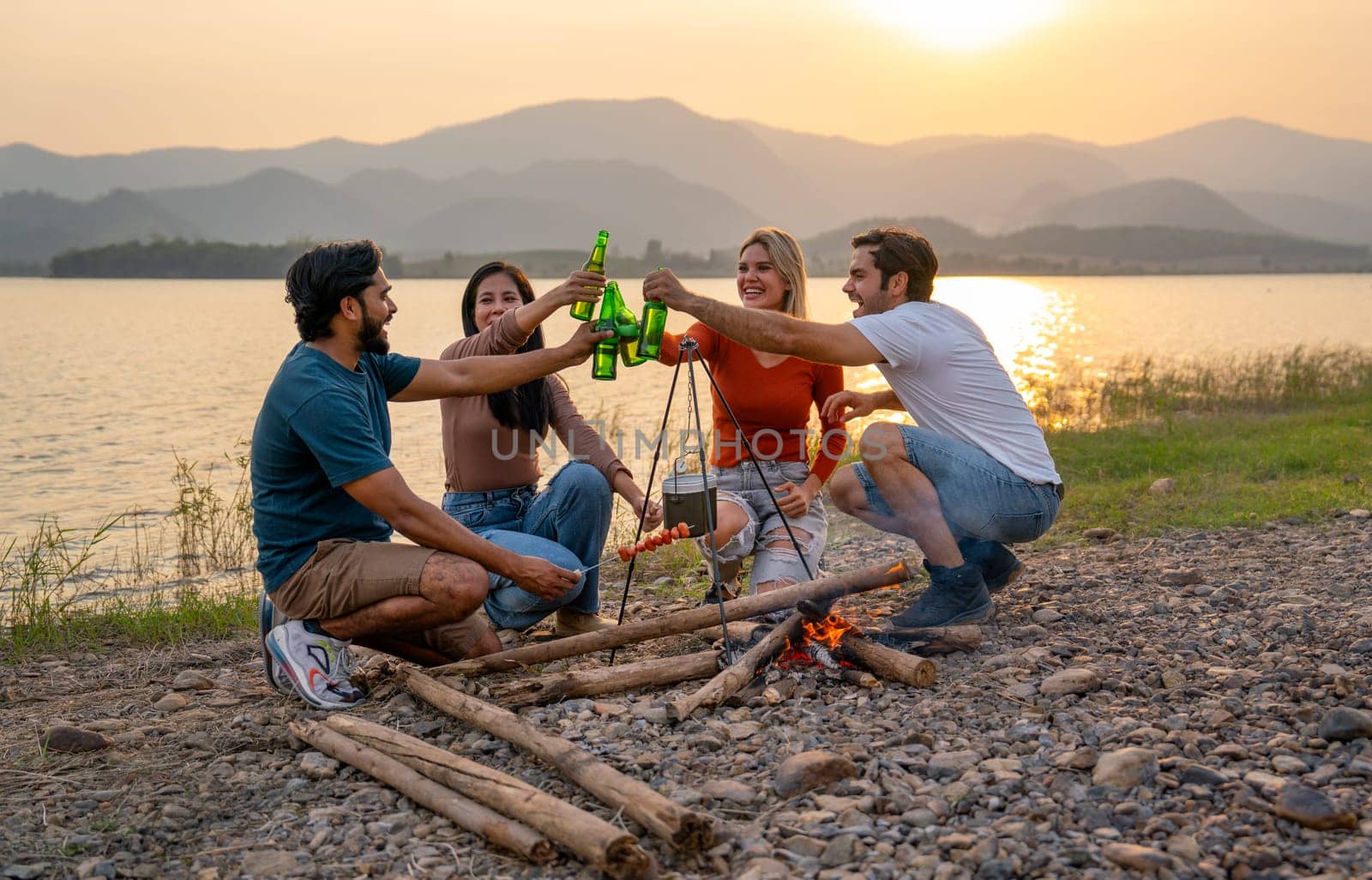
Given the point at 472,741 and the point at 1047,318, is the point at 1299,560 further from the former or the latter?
the point at 1047,318

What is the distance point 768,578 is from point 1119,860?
10.7ft

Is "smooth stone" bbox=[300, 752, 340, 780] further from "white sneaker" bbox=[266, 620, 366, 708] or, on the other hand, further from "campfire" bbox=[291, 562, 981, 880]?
"white sneaker" bbox=[266, 620, 366, 708]

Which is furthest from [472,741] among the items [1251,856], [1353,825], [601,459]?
[1353,825]

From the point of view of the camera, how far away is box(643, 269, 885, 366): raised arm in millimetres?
5512

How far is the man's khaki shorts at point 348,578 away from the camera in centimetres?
518

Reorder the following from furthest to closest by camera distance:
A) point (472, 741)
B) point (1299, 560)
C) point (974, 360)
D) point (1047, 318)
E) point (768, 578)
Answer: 1. point (1047, 318)
2. point (1299, 560)
3. point (768, 578)
4. point (974, 360)
5. point (472, 741)

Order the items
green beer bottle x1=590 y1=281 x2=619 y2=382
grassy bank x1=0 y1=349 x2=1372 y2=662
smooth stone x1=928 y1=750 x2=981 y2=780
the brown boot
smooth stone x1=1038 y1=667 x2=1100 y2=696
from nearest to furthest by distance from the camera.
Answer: smooth stone x1=928 y1=750 x2=981 y2=780 < smooth stone x1=1038 y1=667 x2=1100 y2=696 < green beer bottle x1=590 y1=281 x2=619 y2=382 < the brown boot < grassy bank x1=0 y1=349 x2=1372 y2=662

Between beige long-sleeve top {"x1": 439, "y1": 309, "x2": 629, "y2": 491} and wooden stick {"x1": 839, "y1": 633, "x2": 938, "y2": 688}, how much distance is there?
1.81 m

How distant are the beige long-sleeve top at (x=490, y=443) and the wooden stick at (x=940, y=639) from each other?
75.3 inches

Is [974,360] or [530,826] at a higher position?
[974,360]

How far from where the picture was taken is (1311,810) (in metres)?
3.65

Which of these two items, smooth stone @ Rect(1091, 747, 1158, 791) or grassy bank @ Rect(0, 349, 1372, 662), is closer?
smooth stone @ Rect(1091, 747, 1158, 791)

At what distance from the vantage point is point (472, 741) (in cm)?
477

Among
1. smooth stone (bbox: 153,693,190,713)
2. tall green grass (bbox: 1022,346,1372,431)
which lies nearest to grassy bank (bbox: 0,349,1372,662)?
tall green grass (bbox: 1022,346,1372,431)
